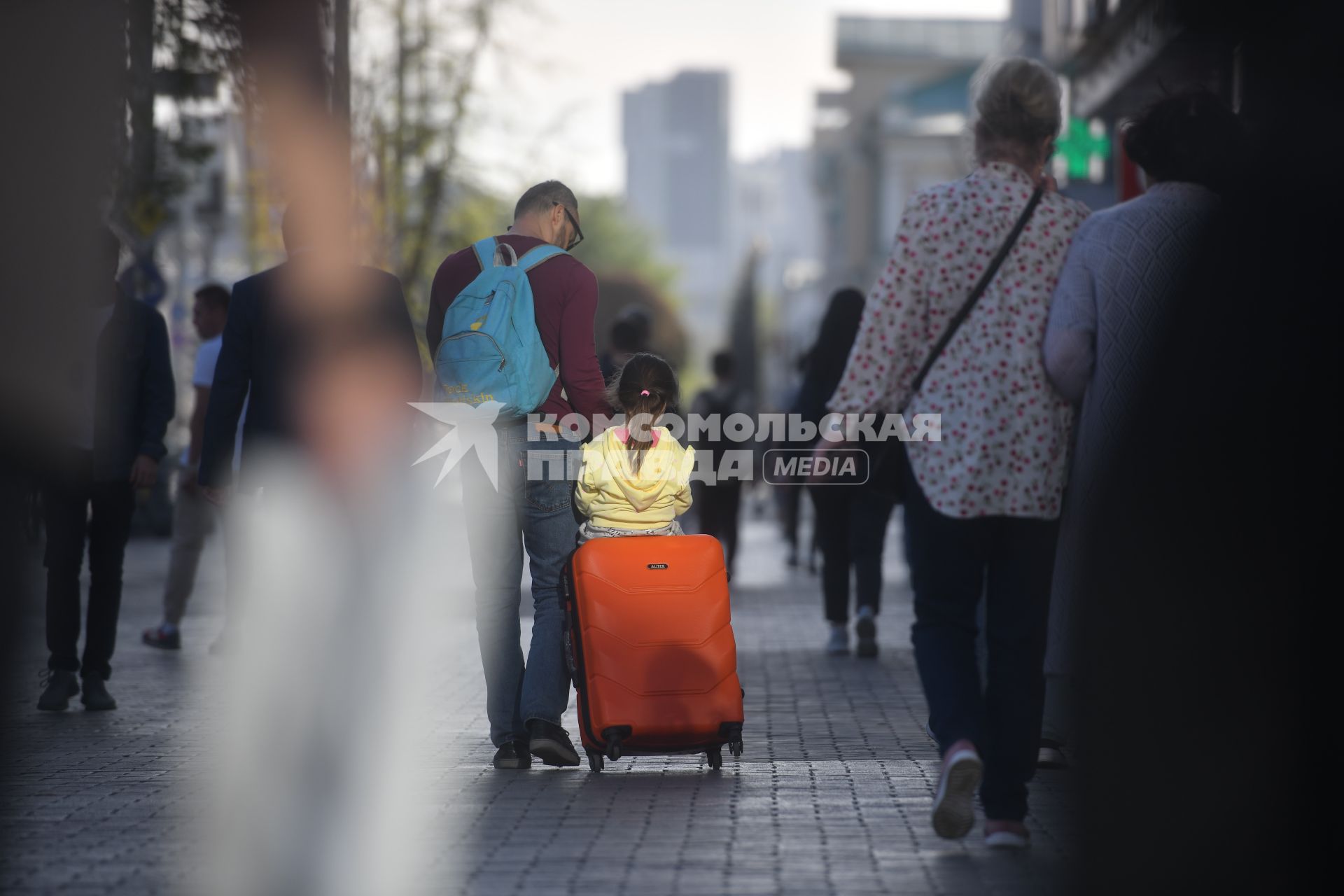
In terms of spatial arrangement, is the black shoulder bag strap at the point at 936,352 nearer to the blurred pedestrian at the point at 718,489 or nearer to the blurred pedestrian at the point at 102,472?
the blurred pedestrian at the point at 102,472

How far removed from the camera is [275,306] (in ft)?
23.1

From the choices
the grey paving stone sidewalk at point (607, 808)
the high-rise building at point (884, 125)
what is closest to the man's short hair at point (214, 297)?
the grey paving stone sidewalk at point (607, 808)

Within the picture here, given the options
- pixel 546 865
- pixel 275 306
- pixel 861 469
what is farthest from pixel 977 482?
pixel 275 306

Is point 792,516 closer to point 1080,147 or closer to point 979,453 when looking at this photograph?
point 1080,147

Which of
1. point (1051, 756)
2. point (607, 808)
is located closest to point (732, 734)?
point (607, 808)

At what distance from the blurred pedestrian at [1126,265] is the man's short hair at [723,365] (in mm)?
11025

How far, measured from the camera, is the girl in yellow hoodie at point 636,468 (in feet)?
22.3

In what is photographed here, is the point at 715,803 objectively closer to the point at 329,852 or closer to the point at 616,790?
the point at 616,790

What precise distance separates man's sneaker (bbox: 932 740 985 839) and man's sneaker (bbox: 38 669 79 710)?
4642 millimetres

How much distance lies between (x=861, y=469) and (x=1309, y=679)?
4.08 meters

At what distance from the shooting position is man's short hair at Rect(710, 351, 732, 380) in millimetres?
16766

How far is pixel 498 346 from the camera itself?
6633 mm

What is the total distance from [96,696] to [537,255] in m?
3.12

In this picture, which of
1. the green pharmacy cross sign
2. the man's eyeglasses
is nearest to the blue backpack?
the man's eyeglasses
